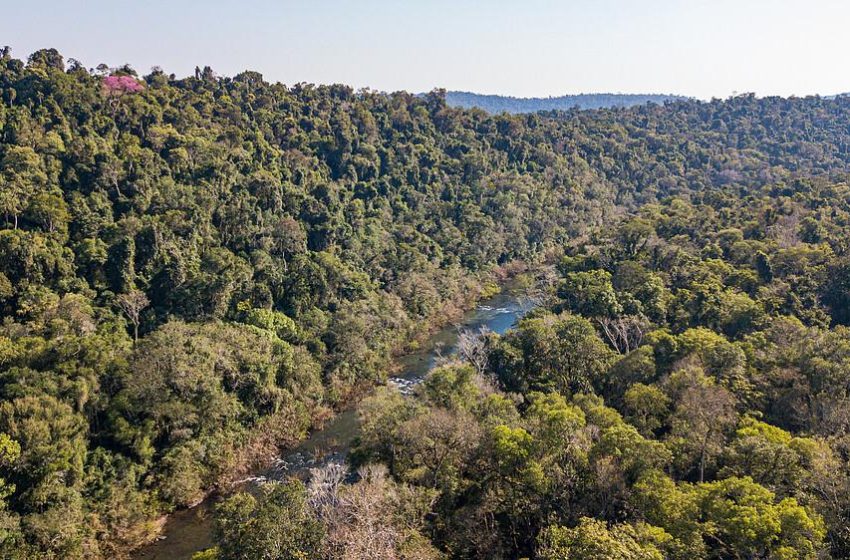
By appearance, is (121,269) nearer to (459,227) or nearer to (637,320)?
(637,320)

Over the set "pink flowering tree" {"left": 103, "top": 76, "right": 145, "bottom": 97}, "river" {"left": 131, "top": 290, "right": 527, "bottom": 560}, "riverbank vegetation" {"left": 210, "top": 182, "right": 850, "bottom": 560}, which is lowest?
"river" {"left": 131, "top": 290, "right": 527, "bottom": 560}

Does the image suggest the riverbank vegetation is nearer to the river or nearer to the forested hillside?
the forested hillside

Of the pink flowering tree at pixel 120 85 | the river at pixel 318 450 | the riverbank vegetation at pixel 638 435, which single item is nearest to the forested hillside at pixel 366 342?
the riverbank vegetation at pixel 638 435

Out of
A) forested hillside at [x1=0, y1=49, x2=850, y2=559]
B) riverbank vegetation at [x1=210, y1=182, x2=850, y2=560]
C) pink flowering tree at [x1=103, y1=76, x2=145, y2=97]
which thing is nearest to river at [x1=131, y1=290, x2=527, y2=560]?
forested hillside at [x1=0, y1=49, x2=850, y2=559]

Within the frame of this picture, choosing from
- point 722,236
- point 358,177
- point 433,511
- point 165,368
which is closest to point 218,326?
point 165,368

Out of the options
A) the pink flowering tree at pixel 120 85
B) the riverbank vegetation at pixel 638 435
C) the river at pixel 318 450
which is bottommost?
the river at pixel 318 450

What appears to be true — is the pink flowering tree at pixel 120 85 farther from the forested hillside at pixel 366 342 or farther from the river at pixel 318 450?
the river at pixel 318 450
